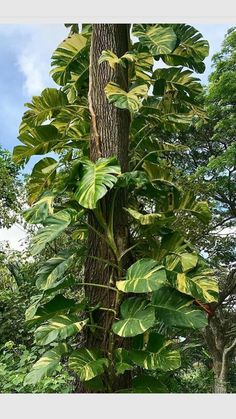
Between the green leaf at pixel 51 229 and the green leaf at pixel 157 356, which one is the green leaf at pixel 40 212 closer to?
the green leaf at pixel 51 229

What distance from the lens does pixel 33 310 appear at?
154 cm

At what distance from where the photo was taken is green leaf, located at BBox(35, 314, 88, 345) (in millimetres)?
1403

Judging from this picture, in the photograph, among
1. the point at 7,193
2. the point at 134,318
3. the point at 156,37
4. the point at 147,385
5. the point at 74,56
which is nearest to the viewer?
the point at 134,318

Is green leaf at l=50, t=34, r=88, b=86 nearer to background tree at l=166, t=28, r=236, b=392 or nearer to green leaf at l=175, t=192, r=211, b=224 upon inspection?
green leaf at l=175, t=192, r=211, b=224

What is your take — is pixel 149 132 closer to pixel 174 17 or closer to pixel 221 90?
pixel 174 17

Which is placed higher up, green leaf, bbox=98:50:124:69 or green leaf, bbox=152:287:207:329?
green leaf, bbox=98:50:124:69

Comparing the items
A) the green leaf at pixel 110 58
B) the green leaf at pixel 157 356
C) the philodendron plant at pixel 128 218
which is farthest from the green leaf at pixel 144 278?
the green leaf at pixel 110 58

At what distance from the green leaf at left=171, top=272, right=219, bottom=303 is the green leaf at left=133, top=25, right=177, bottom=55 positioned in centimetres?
95

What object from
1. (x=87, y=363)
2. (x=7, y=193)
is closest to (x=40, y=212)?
(x=87, y=363)

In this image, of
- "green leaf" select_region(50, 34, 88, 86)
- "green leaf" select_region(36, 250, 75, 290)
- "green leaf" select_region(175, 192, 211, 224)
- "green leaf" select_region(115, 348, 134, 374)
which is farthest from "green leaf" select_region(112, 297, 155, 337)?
"green leaf" select_region(50, 34, 88, 86)

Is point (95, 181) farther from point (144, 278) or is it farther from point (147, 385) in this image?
point (147, 385)

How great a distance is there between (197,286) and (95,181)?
52 cm

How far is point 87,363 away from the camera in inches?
55.0

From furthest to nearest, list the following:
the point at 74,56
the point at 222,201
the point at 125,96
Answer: the point at 222,201 < the point at 74,56 < the point at 125,96
